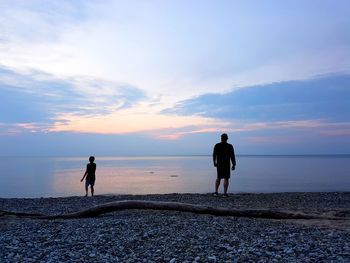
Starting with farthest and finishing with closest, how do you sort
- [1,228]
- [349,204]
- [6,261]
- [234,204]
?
[349,204]
[234,204]
[1,228]
[6,261]

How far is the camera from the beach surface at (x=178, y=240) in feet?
23.1

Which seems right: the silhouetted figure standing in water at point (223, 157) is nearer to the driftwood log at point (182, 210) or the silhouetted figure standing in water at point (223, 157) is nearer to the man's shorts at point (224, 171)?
the man's shorts at point (224, 171)

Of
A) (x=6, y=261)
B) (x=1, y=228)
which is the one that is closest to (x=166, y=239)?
(x=6, y=261)

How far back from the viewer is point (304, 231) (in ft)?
29.3

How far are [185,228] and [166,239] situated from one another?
1.16m

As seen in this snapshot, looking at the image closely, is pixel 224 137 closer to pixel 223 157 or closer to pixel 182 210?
pixel 223 157

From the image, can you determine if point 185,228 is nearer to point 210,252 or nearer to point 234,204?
point 210,252

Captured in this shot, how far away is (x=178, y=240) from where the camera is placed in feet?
26.7

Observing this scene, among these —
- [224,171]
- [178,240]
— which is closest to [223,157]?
[224,171]

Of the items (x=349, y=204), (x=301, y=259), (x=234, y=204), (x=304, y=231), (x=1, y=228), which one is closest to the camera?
(x=301, y=259)

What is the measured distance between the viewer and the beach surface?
7055mm

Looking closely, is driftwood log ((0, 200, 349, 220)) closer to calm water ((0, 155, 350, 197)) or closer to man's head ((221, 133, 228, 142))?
man's head ((221, 133, 228, 142))

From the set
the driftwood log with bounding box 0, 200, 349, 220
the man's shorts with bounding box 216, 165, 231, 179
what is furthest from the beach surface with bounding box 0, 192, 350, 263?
the man's shorts with bounding box 216, 165, 231, 179

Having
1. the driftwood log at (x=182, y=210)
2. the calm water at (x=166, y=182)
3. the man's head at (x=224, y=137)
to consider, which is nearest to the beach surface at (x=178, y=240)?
the driftwood log at (x=182, y=210)
